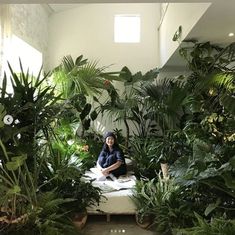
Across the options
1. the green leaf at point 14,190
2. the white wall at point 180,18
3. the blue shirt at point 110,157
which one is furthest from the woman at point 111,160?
the green leaf at point 14,190

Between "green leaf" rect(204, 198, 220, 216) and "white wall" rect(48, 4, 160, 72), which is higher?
"white wall" rect(48, 4, 160, 72)

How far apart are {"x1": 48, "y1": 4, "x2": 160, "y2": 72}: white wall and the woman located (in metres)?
2.57

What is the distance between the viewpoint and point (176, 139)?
4.69 meters

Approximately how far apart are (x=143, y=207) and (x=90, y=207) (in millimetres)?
704

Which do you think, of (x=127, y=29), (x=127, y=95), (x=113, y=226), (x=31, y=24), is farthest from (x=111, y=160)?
(x=127, y=29)

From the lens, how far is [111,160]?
5.28 m

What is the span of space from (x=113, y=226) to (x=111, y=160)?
1.20 meters

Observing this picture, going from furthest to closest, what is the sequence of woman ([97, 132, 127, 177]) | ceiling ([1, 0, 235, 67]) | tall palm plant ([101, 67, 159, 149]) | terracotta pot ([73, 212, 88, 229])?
tall palm plant ([101, 67, 159, 149]), woman ([97, 132, 127, 177]), terracotta pot ([73, 212, 88, 229]), ceiling ([1, 0, 235, 67])

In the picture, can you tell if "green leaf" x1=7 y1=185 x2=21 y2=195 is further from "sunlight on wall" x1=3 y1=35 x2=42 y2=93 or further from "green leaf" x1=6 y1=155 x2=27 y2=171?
"sunlight on wall" x1=3 y1=35 x2=42 y2=93

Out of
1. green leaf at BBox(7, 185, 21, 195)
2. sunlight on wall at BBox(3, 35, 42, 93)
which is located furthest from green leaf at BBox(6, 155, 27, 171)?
sunlight on wall at BBox(3, 35, 42, 93)

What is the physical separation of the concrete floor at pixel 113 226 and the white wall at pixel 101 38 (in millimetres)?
3803

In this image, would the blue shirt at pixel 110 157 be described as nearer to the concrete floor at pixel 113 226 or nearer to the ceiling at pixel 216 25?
the concrete floor at pixel 113 226

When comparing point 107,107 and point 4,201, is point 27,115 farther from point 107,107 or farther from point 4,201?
point 107,107

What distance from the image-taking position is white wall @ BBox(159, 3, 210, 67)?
3658 mm
